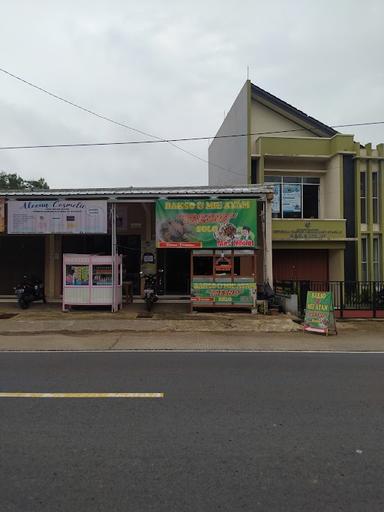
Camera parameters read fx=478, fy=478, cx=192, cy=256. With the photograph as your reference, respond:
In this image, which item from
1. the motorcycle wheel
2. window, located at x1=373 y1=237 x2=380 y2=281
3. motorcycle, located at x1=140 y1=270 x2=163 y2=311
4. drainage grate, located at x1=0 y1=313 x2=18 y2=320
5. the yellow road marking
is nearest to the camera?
the yellow road marking

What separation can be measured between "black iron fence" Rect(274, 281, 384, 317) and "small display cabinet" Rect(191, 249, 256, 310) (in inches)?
76.8

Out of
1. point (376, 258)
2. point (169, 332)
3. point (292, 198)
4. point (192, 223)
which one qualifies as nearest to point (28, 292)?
point (192, 223)

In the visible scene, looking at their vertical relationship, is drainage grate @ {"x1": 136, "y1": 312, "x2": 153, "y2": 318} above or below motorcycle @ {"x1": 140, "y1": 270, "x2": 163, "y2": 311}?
below

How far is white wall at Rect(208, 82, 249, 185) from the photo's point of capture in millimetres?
24203

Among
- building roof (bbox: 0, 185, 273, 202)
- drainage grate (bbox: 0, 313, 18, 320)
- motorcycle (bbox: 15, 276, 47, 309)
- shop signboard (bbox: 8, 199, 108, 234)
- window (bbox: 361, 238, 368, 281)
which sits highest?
building roof (bbox: 0, 185, 273, 202)

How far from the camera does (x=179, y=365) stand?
8.47 meters

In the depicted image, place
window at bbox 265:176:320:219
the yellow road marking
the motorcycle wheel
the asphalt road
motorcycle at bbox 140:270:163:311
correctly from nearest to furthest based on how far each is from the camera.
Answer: the asphalt road < the yellow road marking < motorcycle at bbox 140:270:163:311 < the motorcycle wheel < window at bbox 265:176:320:219

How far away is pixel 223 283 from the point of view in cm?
1592

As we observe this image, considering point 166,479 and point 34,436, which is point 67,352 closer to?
point 34,436

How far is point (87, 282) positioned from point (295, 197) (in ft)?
40.8

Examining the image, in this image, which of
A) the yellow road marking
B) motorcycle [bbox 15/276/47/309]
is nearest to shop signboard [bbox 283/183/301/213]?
motorcycle [bbox 15/276/47/309]

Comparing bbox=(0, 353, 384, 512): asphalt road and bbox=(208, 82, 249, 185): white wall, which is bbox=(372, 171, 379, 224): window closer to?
bbox=(208, 82, 249, 185): white wall

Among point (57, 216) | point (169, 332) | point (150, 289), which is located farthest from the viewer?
point (150, 289)

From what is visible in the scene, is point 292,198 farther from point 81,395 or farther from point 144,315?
point 81,395
